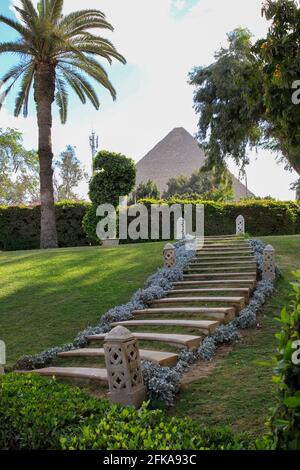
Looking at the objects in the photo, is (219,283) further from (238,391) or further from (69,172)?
(69,172)

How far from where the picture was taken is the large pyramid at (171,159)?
68000 mm

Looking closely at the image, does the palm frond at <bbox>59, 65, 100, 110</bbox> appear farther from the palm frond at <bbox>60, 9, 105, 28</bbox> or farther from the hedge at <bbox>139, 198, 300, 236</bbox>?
the hedge at <bbox>139, 198, 300, 236</bbox>

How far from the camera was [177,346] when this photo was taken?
618cm

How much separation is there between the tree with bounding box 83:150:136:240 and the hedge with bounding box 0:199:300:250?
248cm

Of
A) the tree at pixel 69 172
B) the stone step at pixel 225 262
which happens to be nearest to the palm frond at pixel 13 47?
the stone step at pixel 225 262

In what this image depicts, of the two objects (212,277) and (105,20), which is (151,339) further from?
(105,20)

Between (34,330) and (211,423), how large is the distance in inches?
166

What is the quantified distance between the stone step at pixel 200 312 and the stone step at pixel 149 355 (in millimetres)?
1656

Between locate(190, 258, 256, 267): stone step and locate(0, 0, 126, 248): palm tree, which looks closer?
locate(190, 258, 256, 267): stone step

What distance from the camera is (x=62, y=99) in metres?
20.1

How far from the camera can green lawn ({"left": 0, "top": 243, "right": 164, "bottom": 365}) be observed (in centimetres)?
748

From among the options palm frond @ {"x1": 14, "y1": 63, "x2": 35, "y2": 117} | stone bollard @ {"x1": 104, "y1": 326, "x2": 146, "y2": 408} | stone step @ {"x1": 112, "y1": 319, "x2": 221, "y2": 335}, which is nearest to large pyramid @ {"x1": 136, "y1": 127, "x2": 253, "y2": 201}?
palm frond @ {"x1": 14, "y1": 63, "x2": 35, "y2": 117}

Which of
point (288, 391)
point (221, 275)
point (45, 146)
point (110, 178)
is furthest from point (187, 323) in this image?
point (45, 146)

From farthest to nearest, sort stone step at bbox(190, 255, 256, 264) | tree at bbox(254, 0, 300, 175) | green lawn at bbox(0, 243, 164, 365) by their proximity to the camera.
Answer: stone step at bbox(190, 255, 256, 264) → green lawn at bbox(0, 243, 164, 365) → tree at bbox(254, 0, 300, 175)
